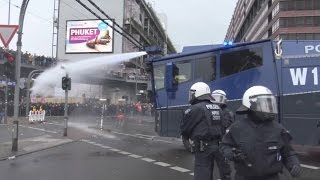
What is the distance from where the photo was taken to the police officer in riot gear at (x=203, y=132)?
779 cm

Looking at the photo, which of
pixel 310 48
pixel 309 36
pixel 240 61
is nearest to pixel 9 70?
pixel 240 61

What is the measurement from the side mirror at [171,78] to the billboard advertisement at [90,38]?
68.8m

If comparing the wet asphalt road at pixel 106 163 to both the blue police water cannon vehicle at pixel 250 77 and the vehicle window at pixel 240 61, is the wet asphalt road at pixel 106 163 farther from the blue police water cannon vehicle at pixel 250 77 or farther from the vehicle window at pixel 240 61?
the vehicle window at pixel 240 61

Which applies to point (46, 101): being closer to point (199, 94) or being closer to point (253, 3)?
point (199, 94)

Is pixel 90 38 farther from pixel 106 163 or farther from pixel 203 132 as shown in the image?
pixel 203 132

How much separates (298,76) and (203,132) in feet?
26.2

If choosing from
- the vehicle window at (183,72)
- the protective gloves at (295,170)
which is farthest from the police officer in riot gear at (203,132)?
the vehicle window at (183,72)

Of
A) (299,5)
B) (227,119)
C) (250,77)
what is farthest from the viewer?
(299,5)

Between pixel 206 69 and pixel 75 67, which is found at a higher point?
pixel 75 67

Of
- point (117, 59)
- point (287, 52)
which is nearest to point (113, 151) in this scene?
point (287, 52)

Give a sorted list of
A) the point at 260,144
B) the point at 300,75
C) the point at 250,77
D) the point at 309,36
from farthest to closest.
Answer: the point at 309,36 < the point at 250,77 < the point at 300,75 < the point at 260,144

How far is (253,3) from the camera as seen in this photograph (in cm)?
12381

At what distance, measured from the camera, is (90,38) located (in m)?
88.9

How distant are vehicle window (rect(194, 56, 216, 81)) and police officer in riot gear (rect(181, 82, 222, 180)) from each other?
9.44 m
